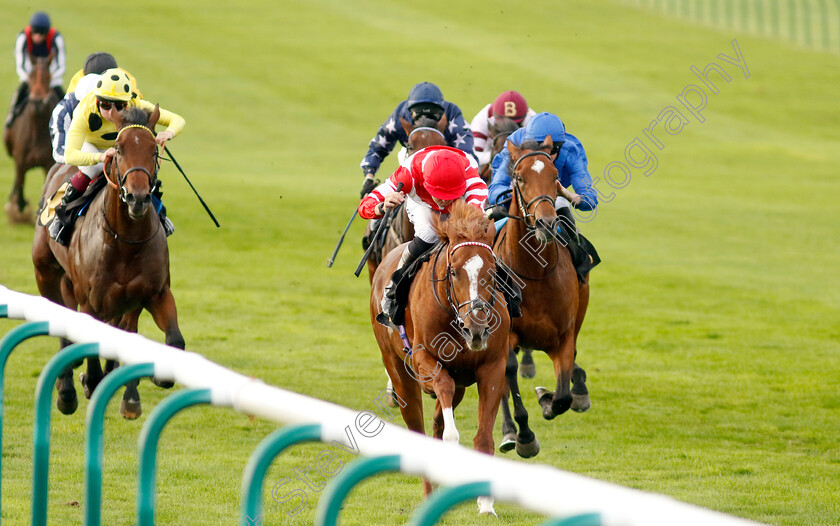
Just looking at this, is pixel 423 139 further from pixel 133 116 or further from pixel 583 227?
pixel 583 227

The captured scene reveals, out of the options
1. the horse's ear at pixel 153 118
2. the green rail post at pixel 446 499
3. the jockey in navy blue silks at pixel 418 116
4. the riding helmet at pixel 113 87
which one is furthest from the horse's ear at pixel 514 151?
the green rail post at pixel 446 499

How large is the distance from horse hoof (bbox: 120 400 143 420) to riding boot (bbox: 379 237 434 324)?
7.06ft

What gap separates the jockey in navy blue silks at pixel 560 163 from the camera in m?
7.64

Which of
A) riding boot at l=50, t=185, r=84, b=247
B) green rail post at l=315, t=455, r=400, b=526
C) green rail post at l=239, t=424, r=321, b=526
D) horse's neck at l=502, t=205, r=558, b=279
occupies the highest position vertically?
green rail post at l=315, t=455, r=400, b=526

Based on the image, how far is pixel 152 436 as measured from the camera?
2826mm

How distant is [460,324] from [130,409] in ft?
9.43

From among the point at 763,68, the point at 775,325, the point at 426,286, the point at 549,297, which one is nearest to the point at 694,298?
the point at 775,325

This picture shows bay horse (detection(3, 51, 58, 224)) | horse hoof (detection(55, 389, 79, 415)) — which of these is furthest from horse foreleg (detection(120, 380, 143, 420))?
bay horse (detection(3, 51, 58, 224))

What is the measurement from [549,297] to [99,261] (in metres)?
3.07

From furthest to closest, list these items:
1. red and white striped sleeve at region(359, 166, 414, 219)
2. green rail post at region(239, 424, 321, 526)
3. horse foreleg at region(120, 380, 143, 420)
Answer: horse foreleg at region(120, 380, 143, 420), red and white striped sleeve at region(359, 166, 414, 219), green rail post at region(239, 424, 321, 526)

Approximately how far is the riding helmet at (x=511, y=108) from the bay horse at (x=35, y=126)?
27.1 ft

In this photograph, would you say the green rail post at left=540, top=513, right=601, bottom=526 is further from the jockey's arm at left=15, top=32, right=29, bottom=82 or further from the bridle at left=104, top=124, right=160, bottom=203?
the jockey's arm at left=15, top=32, right=29, bottom=82

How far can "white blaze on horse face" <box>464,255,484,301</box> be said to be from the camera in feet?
19.1

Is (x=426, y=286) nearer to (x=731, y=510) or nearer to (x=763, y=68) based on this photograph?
(x=731, y=510)
